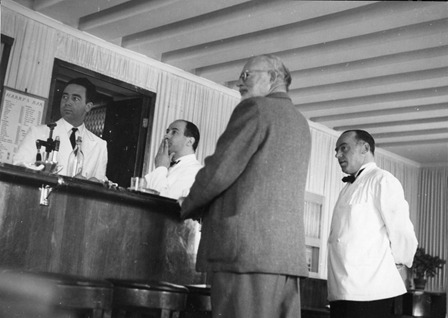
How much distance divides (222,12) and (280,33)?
0.59 meters

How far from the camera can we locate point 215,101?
275 inches

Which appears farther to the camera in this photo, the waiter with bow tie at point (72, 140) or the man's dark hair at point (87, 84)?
the man's dark hair at point (87, 84)

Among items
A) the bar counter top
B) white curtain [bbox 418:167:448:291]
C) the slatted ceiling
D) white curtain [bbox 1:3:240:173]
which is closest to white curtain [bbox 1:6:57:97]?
white curtain [bbox 1:3:240:173]

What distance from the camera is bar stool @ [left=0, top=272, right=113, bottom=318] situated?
7.54 ft

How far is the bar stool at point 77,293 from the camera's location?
2.30 metres

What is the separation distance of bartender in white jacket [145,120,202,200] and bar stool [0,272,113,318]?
1.58 meters

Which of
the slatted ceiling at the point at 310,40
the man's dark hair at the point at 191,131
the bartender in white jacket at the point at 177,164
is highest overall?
the slatted ceiling at the point at 310,40

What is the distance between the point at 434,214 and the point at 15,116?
710cm

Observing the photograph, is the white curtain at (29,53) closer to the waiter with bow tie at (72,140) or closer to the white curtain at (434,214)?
the waiter with bow tie at (72,140)

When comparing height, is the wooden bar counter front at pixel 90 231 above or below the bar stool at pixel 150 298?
above

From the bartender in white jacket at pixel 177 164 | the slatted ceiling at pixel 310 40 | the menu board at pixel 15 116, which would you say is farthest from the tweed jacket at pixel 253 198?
the menu board at pixel 15 116

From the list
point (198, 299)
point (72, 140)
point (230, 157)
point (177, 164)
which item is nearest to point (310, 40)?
point (177, 164)

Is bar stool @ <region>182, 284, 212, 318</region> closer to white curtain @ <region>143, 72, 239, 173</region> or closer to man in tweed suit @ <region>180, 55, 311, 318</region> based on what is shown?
man in tweed suit @ <region>180, 55, 311, 318</region>

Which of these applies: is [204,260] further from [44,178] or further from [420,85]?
[420,85]
